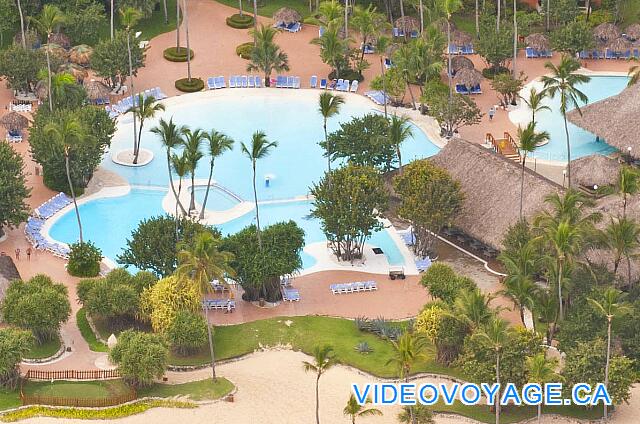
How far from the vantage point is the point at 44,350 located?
7288cm

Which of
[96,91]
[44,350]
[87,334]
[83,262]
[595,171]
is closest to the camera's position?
[44,350]

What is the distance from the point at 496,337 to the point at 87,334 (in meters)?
19.5

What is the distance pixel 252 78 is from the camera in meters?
101

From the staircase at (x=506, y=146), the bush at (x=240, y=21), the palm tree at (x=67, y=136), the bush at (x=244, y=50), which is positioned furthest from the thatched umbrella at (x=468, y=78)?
the palm tree at (x=67, y=136)

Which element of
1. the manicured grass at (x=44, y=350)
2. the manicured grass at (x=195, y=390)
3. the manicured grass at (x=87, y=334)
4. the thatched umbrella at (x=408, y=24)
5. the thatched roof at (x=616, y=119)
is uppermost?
the thatched roof at (x=616, y=119)

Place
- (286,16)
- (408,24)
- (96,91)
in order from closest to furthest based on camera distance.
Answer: (96,91) < (408,24) < (286,16)

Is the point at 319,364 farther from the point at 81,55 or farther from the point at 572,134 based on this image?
the point at 81,55

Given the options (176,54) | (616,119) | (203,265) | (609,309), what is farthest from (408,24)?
(609,309)

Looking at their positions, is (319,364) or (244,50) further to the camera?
(244,50)

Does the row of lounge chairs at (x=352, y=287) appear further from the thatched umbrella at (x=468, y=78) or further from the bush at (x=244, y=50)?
the bush at (x=244, y=50)

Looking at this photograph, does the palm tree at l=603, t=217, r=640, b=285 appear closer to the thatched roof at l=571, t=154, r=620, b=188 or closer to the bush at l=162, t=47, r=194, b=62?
the thatched roof at l=571, t=154, r=620, b=188

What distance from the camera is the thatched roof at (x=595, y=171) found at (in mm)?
86188

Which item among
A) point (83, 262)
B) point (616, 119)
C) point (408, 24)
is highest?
point (616, 119)

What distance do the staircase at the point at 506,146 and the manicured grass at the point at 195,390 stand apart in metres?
26.6
